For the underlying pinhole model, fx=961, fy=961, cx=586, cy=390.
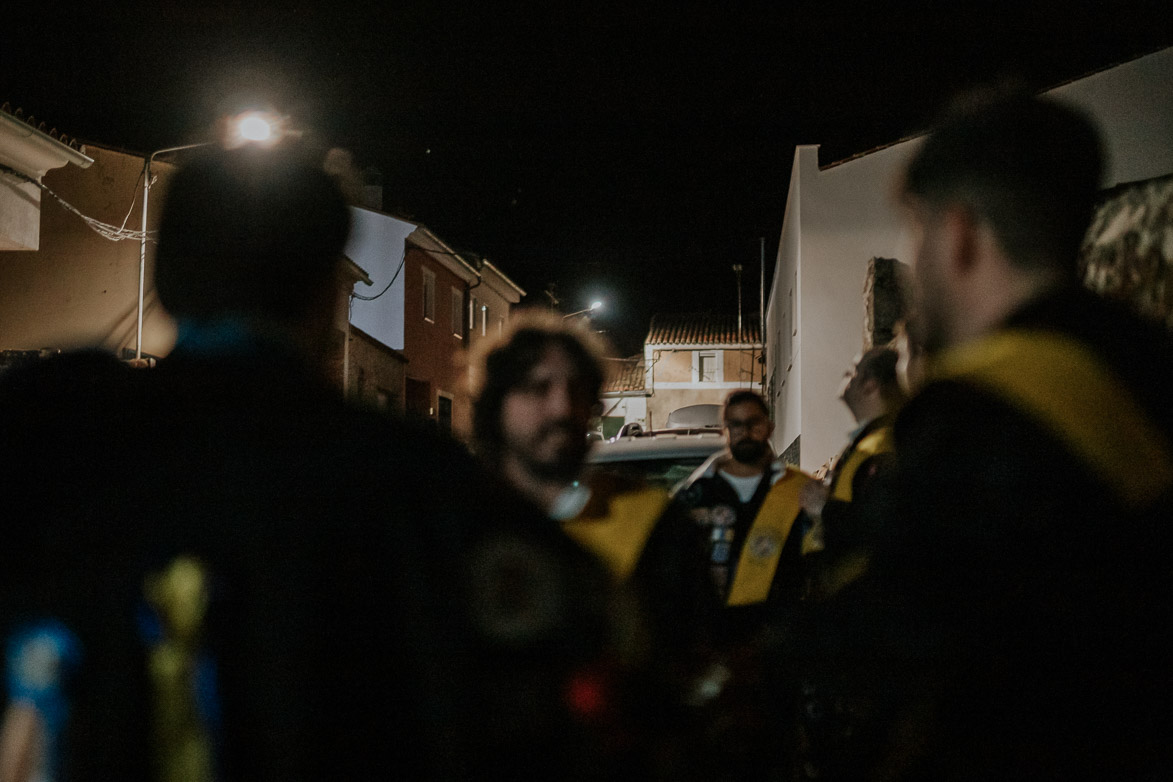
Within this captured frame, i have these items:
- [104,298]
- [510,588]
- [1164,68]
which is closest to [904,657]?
[510,588]

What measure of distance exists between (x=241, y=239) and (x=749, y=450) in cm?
325

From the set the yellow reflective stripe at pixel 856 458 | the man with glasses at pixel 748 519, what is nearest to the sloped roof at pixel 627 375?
the man with glasses at pixel 748 519

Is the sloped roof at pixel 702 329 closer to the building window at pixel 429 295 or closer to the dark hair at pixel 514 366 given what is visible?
the building window at pixel 429 295

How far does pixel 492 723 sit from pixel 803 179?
526 inches

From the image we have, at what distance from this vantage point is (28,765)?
1.08 meters

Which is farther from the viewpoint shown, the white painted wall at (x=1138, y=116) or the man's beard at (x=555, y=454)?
the white painted wall at (x=1138, y=116)

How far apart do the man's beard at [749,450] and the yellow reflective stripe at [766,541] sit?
0.22 meters

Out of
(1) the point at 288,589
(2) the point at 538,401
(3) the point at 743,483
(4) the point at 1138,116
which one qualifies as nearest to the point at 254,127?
(4) the point at 1138,116

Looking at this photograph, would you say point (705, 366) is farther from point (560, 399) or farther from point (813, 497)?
point (560, 399)

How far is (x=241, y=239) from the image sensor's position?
1.29 meters

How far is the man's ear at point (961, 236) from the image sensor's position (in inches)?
62.2

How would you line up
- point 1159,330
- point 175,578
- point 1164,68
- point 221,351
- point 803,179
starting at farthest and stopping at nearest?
point 803,179 < point 1164,68 < point 1159,330 < point 221,351 < point 175,578

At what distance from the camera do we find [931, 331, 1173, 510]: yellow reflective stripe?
1.34 m

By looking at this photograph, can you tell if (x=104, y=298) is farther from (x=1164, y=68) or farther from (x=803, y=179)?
(x=1164, y=68)
